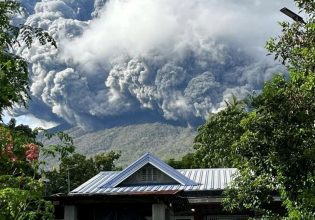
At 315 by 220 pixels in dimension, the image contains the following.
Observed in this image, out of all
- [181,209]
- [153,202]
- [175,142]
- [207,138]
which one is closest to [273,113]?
[153,202]

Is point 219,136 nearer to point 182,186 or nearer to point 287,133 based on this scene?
point 182,186

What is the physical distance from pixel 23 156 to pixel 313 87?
5713mm

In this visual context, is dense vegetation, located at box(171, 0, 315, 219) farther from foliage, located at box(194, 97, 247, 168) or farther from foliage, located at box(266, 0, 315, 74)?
foliage, located at box(194, 97, 247, 168)

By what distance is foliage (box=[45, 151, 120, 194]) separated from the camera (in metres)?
59.7

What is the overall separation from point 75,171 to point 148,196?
4435cm

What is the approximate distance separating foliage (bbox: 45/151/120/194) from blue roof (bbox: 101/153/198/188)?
118 ft

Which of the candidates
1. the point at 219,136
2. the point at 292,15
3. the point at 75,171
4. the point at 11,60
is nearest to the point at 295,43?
the point at 292,15

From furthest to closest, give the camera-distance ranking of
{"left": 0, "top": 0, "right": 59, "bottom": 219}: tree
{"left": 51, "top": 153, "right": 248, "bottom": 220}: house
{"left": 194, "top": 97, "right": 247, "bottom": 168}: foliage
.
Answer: {"left": 194, "top": 97, "right": 247, "bottom": 168}: foliage
{"left": 51, "top": 153, "right": 248, "bottom": 220}: house
{"left": 0, "top": 0, "right": 59, "bottom": 219}: tree

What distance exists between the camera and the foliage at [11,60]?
755 cm

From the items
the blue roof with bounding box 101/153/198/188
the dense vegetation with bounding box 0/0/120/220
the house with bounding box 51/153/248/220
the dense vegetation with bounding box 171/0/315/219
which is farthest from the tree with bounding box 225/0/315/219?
the blue roof with bounding box 101/153/198/188

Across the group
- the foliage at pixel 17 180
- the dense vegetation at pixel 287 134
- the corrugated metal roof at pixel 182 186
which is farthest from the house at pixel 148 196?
the foliage at pixel 17 180

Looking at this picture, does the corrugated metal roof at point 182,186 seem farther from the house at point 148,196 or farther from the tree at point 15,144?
the tree at point 15,144

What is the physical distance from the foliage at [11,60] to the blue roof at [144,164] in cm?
1453

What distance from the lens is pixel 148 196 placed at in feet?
61.5
